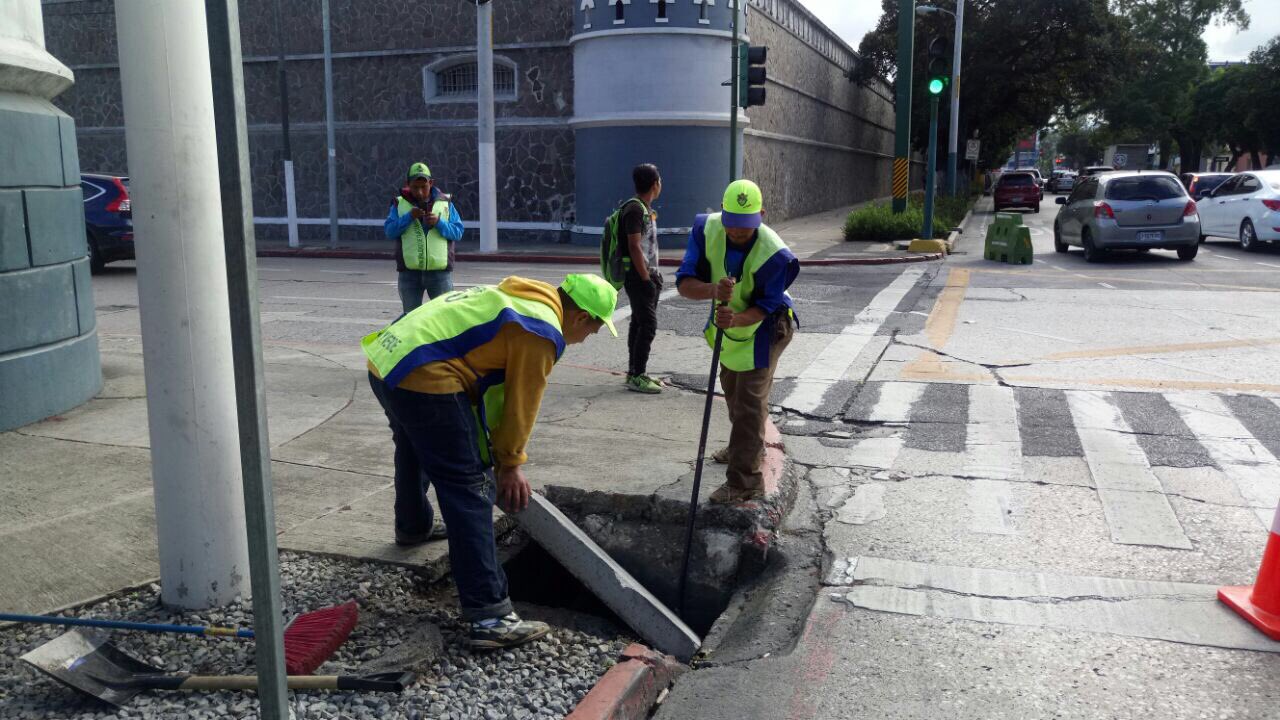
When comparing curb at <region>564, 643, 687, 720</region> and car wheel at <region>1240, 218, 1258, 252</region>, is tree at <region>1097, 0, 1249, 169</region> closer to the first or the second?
car wheel at <region>1240, 218, 1258, 252</region>

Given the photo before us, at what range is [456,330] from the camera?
376cm

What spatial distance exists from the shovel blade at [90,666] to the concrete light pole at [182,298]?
0.47 m

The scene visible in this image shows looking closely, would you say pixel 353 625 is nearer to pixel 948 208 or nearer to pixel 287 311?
pixel 287 311

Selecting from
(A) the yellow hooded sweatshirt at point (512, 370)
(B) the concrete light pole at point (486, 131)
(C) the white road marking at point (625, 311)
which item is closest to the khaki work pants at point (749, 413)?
(A) the yellow hooded sweatshirt at point (512, 370)

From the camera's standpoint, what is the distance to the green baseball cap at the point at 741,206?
4.92m

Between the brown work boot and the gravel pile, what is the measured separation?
1144 mm

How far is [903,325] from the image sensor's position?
11.5 meters

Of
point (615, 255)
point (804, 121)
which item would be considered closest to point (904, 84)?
point (804, 121)

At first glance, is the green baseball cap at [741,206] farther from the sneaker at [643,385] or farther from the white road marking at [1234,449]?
the sneaker at [643,385]

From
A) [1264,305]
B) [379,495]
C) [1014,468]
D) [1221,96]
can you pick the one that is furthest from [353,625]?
[1221,96]

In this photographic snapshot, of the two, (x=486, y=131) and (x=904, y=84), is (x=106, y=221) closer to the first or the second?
(x=486, y=131)

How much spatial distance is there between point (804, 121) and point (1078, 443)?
27012 millimetres

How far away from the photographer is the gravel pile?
3.30 meters

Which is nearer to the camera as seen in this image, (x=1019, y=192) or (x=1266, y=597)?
(x=1266, y=597)
